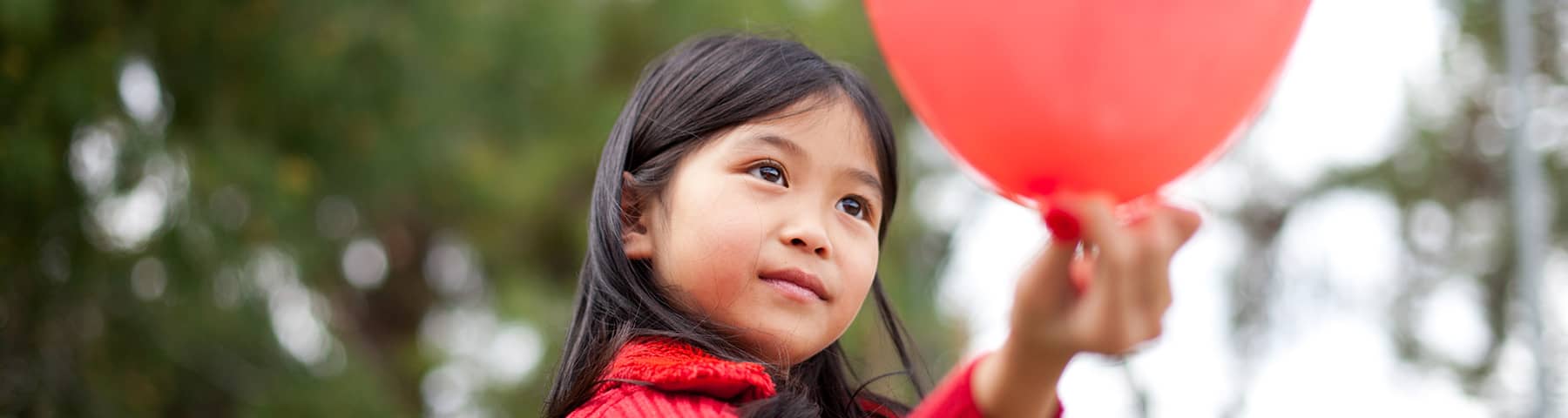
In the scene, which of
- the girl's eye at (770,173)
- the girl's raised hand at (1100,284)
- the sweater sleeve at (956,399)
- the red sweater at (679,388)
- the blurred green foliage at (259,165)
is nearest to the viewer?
the girl's raised hand at (1100,284)

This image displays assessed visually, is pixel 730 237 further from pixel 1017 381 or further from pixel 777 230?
pixel 1017 381

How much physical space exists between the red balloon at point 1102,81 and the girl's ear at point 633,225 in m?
0.47

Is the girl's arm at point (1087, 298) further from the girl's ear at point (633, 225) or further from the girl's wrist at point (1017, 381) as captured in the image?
the girl's ear at point (633, 225)

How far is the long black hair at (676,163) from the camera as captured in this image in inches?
51.9

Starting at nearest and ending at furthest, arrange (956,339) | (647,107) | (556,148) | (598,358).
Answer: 1. (598,358)
2. (647,107)
3. (556,148)
4. (956,339)

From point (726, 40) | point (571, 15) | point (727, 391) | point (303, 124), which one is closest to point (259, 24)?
point (303, 124)

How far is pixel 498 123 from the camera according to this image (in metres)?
4.62

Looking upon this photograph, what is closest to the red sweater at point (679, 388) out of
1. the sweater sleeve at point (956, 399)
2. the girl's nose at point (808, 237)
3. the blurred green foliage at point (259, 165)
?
the girl's nose at point (808, 237)

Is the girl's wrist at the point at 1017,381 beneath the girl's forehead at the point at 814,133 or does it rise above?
beneath

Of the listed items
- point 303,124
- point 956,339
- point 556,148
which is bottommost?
point 956,339

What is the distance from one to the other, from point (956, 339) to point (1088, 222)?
4629 mm

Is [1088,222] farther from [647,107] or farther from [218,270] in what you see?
[218,270]

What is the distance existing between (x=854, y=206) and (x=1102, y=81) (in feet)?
1.53

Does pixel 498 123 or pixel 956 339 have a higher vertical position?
pixel 498 123
